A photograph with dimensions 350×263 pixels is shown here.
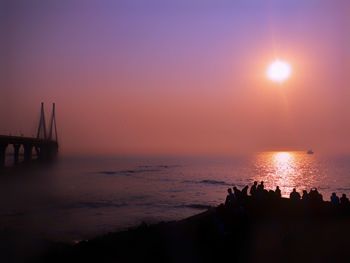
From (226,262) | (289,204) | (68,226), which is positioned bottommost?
(68,226)

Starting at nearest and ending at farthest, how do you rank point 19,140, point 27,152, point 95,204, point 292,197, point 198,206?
point 292,197
point 198,206
point 95,204
point 19,140
point 27,152

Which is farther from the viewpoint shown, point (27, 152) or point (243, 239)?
point (27, 152)

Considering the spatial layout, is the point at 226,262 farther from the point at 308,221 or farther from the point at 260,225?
the point at 308,221

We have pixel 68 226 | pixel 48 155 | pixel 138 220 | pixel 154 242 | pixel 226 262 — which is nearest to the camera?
pixel 226 262

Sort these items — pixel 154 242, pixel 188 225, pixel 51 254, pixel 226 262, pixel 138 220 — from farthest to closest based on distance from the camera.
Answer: pixel 138 220, pixel 188 225, pixel 51 254, pixel 154 242, pixel 226 262

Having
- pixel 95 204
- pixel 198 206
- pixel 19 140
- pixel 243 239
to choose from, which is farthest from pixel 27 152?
pixel 243 239

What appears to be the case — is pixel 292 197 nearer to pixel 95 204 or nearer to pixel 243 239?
pixel 243 239

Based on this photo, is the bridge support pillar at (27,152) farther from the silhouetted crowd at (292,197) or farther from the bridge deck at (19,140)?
the silhouetted crowd at (292,197)

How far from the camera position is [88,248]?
578 inches

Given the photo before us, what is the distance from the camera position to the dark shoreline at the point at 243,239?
1205cm

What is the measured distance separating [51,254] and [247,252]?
7575 mm

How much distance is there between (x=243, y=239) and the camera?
43.3 ft

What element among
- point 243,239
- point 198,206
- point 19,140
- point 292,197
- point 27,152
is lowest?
point 198,206

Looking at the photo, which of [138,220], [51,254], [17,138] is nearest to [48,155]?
[17,138]
